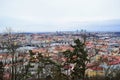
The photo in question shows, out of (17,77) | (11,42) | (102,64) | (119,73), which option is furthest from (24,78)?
(102,64)

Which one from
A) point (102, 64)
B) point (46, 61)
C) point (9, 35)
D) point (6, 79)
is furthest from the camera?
point (102, 64)

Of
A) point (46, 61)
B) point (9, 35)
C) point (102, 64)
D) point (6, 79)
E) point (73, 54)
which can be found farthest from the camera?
point (102, 64)

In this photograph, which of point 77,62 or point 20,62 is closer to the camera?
point 77,62

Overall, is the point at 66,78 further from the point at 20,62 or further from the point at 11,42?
the point at 20,62

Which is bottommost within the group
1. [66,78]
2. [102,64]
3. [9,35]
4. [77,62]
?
[102,64]

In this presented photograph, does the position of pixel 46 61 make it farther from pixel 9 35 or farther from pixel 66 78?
pixel 66 78

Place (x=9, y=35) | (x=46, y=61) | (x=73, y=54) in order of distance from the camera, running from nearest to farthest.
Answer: (x=73, y=54), (x=9, y=35), (x=46, y=61)

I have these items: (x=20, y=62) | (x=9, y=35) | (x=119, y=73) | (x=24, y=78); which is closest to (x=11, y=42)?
(x=9, y=35)

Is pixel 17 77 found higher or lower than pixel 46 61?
lower

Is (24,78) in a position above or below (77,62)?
below
